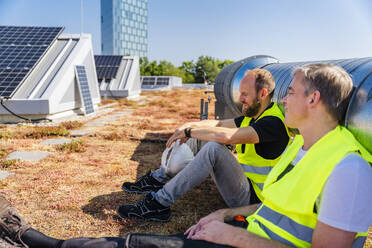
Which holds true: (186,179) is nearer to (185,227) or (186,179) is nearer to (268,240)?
(185,227)

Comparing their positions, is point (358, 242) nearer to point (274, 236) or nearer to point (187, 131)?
point (274, 236)

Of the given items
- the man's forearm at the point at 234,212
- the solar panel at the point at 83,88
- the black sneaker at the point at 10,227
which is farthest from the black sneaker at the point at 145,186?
the solar panel at the point at 83,88

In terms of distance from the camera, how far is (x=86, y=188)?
434cm

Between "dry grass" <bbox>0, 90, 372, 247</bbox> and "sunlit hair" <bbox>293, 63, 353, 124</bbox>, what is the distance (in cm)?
198

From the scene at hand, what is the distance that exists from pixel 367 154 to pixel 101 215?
9.07 feet

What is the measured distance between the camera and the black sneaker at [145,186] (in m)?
3.98

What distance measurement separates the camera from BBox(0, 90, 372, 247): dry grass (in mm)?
3258

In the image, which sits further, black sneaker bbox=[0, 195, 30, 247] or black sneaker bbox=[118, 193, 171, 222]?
black sneaker bbox=[118, 193, 171, 222]

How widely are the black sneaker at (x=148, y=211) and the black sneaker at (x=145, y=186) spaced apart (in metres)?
0.67

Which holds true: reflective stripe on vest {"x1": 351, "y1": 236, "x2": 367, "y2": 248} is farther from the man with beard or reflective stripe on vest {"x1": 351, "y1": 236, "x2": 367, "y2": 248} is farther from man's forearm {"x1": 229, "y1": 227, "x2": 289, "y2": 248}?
the man with beard

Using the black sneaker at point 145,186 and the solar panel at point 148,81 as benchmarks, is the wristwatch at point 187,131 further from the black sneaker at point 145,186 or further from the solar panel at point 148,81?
the solar panel at point 148,81

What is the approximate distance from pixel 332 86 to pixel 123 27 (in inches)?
6549

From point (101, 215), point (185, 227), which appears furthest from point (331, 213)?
point (101, 215)

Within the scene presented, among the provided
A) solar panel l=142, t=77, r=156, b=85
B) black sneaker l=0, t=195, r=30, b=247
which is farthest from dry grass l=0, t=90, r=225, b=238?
solar panel l=142, t=77, r=156, b=85
